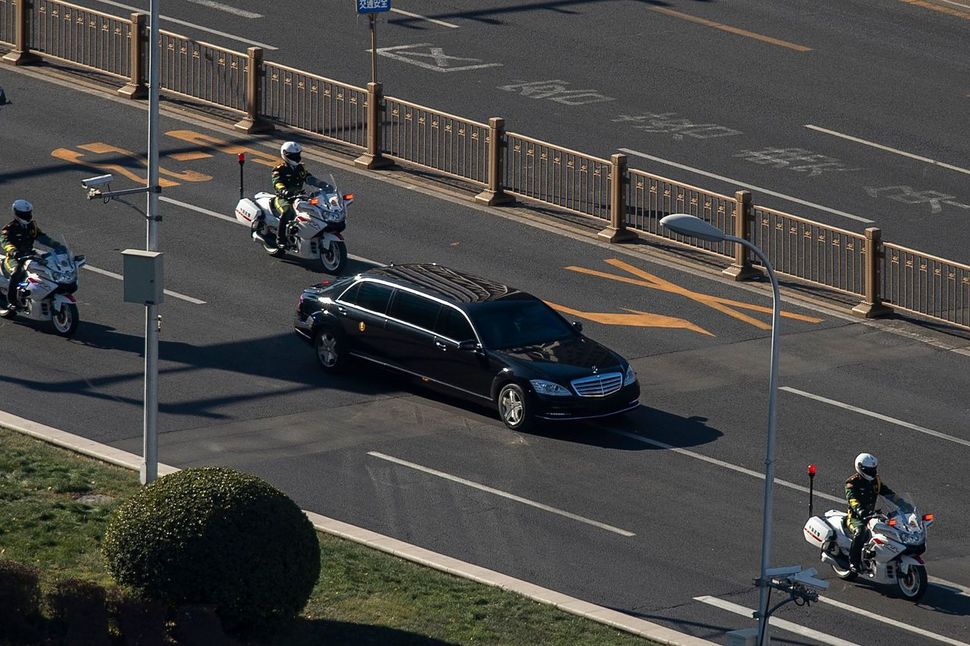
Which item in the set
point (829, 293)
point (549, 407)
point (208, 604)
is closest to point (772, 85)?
point (829, 293)

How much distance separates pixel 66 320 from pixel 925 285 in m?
12.5

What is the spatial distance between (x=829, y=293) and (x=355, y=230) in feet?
24.7

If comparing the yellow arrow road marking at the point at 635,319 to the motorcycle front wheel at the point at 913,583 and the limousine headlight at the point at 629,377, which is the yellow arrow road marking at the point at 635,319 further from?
the motorcycle front wheel at the point at 913,583

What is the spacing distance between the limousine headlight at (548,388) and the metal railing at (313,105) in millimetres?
12179

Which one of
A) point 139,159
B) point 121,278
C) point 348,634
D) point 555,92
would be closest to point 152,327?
point 348,634

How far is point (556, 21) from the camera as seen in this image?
4269 cm

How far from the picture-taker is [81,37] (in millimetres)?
38125

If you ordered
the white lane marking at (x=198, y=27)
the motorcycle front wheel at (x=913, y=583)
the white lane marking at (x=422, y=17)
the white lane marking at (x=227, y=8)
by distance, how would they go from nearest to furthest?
the motorcycle front wheel at (x=913, y=583) < the white lane marking at (x=198, y=27) < the white lane marking at (x=227, y=8) < the white lane marking at (x=422, y=17)

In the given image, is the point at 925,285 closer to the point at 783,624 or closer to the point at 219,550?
the point at 783,624

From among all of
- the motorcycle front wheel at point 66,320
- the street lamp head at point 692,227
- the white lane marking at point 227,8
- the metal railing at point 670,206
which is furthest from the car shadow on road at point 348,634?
the white lane marking at point 227,8

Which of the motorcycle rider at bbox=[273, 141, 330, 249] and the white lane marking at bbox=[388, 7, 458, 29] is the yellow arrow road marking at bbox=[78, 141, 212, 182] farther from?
the white lane marking at bbox=[388, 7, 458, 29]

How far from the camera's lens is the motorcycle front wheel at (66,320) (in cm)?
2548

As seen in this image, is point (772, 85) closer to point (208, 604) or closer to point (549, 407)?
point (549, 407)

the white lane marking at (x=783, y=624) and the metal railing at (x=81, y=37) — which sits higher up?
the metal railing at (x=81, y=37)
